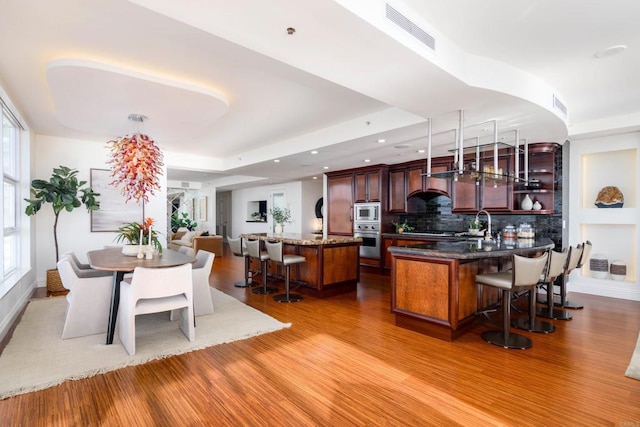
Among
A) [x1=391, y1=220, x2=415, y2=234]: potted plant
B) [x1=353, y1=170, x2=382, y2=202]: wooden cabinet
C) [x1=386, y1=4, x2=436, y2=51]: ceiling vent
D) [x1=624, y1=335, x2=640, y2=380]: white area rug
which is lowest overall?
[x1=624, y1=335, x2=640, y2=380]: white area rug

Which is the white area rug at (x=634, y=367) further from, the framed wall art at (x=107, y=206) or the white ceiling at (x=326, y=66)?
the framed wall art at (x=107, y=206)

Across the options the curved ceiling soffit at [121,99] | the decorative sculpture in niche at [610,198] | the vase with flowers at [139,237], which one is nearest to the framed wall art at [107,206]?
the curved ceiling soffit at [121,99]

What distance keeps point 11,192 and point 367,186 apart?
6103 millimetres

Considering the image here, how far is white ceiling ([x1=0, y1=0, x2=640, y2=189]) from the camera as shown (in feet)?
6.68

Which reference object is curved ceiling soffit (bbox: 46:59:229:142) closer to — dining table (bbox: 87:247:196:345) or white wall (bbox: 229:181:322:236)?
dining table (bbox: 87:247:196:345)

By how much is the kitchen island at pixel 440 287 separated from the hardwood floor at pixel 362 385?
174mm

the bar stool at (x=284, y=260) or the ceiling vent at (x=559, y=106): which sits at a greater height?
the ceiling vent at (x=559, y=106)

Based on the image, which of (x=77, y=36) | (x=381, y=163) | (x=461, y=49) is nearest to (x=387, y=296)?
(x=381, y=163)

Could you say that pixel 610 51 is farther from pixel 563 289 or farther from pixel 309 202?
pixel 309 202

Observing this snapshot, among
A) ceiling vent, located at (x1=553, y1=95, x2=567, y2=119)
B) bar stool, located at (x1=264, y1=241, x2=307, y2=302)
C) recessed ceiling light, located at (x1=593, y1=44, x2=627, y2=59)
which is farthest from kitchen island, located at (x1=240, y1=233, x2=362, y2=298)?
recessed ceiling light, located at (x1=593, y1=44, x2=627, y2=59)

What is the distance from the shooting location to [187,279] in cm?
313

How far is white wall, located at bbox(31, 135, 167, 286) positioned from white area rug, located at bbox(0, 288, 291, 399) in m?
1.69

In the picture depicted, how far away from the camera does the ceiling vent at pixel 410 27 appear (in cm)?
207

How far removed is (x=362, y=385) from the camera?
94.8 inches
